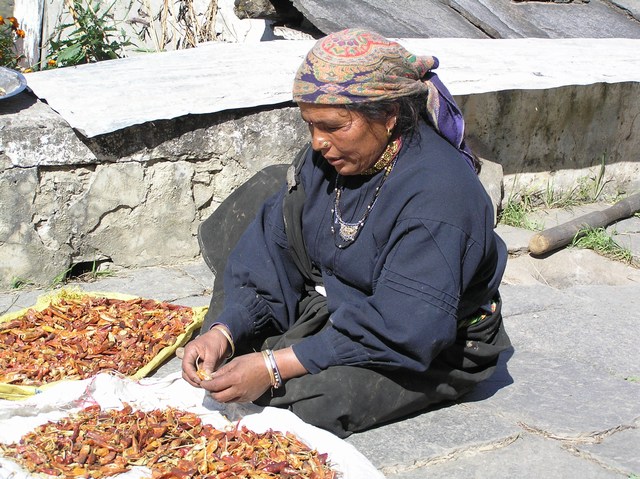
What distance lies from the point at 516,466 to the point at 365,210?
3.20 ft

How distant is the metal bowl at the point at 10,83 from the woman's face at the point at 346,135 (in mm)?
2072

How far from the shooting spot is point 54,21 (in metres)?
8.38

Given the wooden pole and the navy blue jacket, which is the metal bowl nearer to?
the navy blue jacket

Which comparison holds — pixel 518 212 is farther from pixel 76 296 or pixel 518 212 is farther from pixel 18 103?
pixel 18 103

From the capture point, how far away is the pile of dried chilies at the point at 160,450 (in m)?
2.53

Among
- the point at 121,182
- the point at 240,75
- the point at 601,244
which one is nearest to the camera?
the point at 121,182

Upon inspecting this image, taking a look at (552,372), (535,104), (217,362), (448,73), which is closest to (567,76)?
(535,104)

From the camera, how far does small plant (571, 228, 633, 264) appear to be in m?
5.27

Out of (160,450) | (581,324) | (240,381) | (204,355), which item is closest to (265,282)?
(204,355)

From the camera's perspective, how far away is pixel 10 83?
14.2 ft

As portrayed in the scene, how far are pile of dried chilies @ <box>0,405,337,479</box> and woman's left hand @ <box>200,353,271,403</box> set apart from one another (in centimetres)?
14

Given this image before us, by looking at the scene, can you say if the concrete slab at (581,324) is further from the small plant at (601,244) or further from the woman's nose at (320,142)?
the woman's nose at (320,142)

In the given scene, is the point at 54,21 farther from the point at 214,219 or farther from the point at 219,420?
the point at 219,420

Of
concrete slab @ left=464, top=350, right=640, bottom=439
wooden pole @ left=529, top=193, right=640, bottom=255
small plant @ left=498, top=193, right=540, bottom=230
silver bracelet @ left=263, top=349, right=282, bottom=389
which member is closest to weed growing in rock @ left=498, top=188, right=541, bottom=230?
small plant @ left=498, top=193, right=540, bottom=230
